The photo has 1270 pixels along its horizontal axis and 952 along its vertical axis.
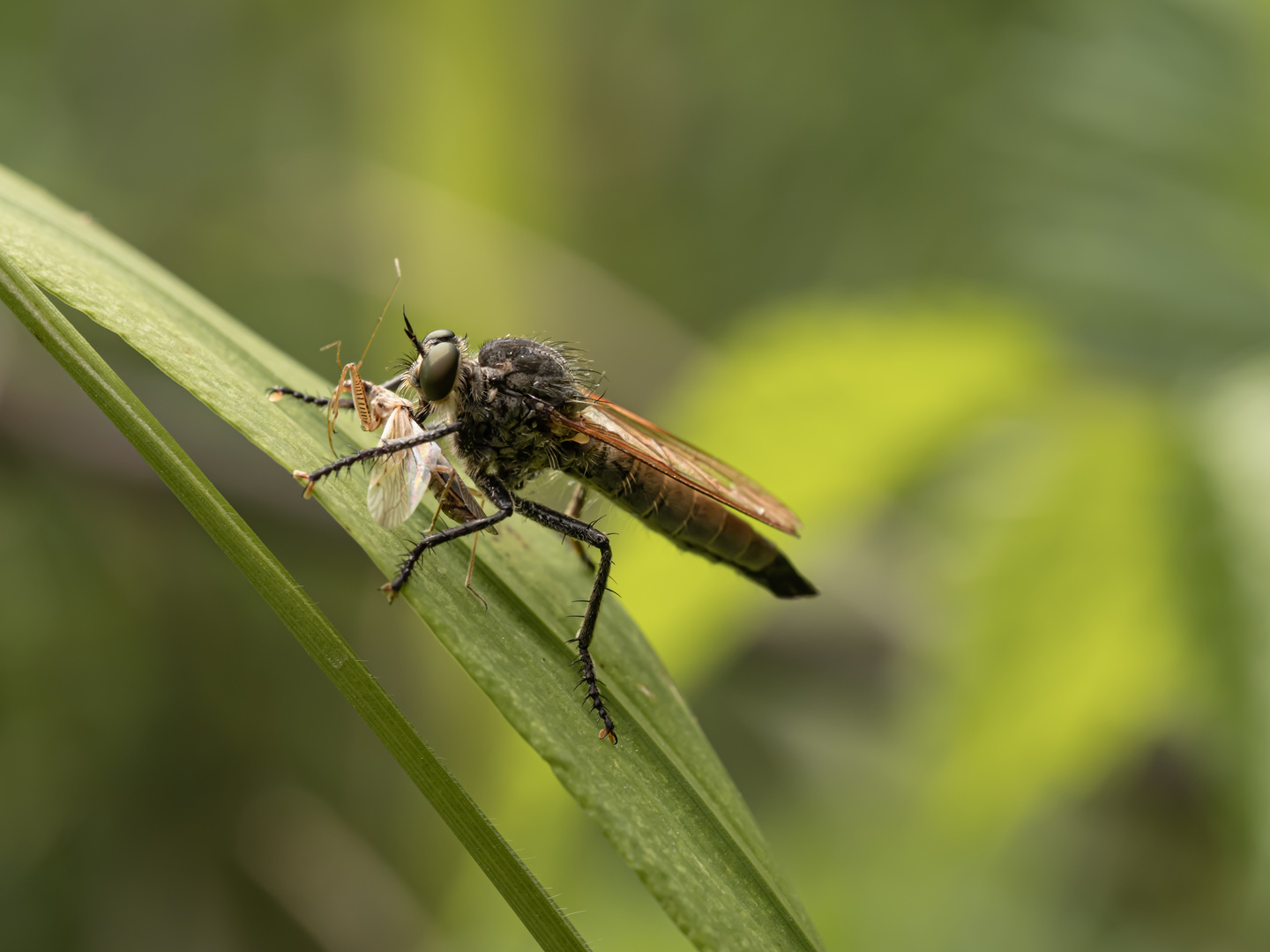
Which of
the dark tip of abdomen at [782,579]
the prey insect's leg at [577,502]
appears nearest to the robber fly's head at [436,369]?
the prey insect's leg at [577,502]

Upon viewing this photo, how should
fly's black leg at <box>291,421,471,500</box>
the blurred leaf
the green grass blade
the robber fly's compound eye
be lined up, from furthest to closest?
the blurred leaf < the robber fly's compound eye < fly's black leg at <box>291,421,471,500</box> < the green grass blade

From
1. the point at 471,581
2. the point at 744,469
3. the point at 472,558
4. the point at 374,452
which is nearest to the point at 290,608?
the point at 471,581

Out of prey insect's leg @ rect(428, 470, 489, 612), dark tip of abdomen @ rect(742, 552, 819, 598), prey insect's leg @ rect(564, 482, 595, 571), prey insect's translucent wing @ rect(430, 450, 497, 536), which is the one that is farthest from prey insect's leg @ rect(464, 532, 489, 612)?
dark tip of abdomen @ rect(742, 552, 819, 598)

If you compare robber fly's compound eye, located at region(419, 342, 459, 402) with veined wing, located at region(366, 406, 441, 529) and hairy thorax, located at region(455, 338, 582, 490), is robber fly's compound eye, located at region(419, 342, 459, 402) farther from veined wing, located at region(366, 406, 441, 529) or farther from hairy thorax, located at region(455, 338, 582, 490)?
veined wing, located at region(366, 406, 441, 529)

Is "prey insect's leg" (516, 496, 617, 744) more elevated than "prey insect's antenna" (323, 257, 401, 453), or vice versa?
"prey insect's antenna" (323, 257, 401, 453)

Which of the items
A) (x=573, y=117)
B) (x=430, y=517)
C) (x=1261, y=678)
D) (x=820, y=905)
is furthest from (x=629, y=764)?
(x=573, y=117)

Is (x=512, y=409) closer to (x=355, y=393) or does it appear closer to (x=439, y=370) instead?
(x=439, y=370)

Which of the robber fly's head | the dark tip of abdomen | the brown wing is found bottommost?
the dark tip of abdomen

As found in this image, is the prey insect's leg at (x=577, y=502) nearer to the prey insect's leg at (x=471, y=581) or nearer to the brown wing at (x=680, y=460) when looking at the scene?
the brown wing at (x=680, y=460)
